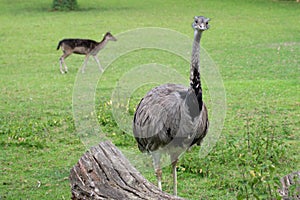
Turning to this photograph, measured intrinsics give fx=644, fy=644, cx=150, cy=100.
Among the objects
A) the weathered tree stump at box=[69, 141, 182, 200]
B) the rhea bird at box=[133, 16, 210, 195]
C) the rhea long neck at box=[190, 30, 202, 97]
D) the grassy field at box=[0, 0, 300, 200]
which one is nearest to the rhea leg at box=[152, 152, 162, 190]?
the rhea bird at box=[133, 16, 210, 195]

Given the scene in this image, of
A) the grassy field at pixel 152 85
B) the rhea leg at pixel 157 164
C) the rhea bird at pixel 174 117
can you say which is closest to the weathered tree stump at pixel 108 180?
the grassy field at pixel 152 85

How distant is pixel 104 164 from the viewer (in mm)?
4004

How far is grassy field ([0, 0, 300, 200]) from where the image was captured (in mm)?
6379

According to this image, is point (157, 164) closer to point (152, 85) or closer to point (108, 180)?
point (108, 180)

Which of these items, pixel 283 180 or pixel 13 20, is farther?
pixel 13 20

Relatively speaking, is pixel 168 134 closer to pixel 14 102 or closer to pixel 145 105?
pixel 145 105

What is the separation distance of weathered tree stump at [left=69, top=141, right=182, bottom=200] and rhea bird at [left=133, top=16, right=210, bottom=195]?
152cm

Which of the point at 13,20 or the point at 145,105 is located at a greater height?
the point at 145,105

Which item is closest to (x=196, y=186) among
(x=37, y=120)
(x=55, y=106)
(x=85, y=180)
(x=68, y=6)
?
(x=85, y=180)

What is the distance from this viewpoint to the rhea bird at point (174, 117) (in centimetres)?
542

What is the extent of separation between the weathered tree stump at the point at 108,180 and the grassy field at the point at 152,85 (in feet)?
2.32

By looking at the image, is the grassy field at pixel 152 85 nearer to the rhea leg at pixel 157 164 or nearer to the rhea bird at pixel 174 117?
the rhea leg at pixel 157 164

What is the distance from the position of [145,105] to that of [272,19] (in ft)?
55.6

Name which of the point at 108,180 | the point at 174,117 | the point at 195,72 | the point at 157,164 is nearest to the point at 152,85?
the point at 157,164
